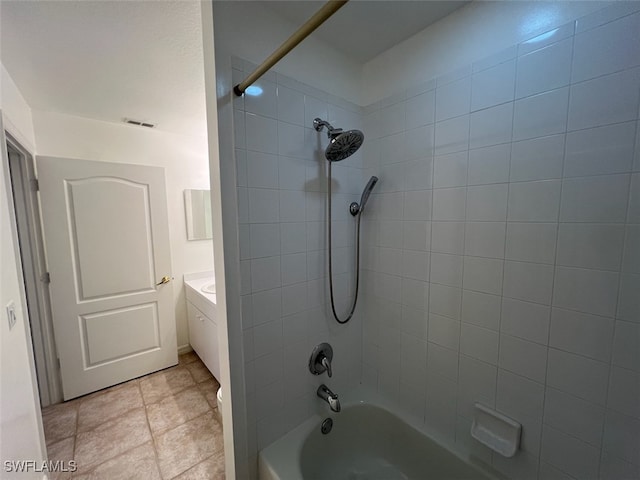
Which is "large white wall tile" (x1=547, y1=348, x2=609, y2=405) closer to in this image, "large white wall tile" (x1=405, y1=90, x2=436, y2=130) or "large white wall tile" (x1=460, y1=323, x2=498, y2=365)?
"large white wall tile" (x1=460, y1=323, x2=498, y2=365)

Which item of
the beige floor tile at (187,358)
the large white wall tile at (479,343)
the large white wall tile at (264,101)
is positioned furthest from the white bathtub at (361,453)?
the beige floor tile at (187,358)

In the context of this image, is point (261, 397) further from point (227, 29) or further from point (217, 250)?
point (227, 29)

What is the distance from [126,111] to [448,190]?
2457 millimetres

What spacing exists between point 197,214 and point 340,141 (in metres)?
2.13

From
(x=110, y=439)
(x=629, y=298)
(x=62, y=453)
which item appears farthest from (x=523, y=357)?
(x=62, y=453)

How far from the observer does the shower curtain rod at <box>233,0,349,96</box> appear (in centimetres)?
60

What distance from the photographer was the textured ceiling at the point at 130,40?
3.56ft

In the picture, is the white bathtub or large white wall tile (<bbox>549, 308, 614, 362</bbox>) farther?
the white bathtub

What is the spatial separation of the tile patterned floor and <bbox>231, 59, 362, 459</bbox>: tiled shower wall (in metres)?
0.74

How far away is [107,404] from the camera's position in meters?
1.99

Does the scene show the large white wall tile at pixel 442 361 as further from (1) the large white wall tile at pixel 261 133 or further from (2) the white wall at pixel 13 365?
(2) the white wall at pixel 13 365

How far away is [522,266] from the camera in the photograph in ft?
3.25

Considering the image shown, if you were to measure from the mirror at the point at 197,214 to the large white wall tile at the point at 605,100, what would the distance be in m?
2.69

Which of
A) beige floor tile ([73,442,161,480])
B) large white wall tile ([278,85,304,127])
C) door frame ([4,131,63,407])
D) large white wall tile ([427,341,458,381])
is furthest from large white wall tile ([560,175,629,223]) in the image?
door frame ([4,131,63,407])
